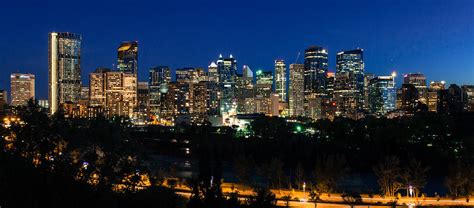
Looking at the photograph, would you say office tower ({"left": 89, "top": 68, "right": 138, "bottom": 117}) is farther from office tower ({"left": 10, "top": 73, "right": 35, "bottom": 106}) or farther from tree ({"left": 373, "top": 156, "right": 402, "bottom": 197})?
tree ({"left": 373, "top": 156, "right": 402, "bottom": 197})

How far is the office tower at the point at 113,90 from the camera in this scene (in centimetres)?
14861

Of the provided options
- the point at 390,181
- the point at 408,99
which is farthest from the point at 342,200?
the point at 408,99

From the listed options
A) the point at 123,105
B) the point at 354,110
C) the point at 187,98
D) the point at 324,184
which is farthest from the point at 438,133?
the point at 123,105

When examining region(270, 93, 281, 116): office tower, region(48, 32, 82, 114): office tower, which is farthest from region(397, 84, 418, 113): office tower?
region(48, 32, 82, 114): office tower

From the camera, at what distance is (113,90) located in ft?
499

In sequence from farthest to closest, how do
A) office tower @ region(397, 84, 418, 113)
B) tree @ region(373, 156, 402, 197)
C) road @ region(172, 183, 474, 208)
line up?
office tower @ region(397, 84, 418, 113) < tree @ region(373, 156, 402, 197) < road @ region(172, 183, 474, 208)

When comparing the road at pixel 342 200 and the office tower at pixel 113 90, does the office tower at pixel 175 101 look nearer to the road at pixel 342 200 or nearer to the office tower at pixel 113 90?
the office tower at pixel 113 90

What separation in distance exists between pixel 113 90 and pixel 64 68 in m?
15.2

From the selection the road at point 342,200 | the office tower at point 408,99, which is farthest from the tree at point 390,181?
the office tower at point 408,99

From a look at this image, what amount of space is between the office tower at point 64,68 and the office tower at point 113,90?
15.6 feet

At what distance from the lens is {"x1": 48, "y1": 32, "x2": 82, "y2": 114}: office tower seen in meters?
150

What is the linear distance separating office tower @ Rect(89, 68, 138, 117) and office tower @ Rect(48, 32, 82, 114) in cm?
475

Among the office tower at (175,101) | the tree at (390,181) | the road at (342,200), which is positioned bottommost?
the road at (342,200)

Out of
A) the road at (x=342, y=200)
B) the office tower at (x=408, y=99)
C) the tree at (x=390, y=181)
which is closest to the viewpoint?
the road at (x=342, y=200)
